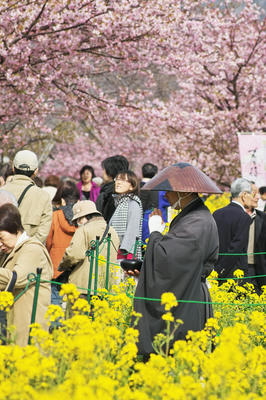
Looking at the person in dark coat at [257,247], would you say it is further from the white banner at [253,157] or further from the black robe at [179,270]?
the white banner at [253,157]

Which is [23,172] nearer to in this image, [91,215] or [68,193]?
[91,215]

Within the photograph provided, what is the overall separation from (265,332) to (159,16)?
24.5ft

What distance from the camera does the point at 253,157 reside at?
11.8m

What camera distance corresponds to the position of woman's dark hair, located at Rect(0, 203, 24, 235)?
4094 mm

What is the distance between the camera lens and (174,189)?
152 inches

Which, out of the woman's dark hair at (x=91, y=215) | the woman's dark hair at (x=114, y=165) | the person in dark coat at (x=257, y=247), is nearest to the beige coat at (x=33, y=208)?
the woman's dark hair at (x=91, y=215)

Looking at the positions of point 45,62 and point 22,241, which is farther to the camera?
point 45,62

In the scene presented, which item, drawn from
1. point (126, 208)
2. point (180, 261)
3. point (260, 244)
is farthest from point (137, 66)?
point (180, 261)

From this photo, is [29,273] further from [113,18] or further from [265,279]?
[113,18]

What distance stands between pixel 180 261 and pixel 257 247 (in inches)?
139

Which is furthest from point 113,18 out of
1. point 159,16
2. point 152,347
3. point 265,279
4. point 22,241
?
point 152,347

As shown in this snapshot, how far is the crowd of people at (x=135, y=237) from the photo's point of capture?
12.6 feet

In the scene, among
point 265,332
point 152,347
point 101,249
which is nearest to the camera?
point 152,347

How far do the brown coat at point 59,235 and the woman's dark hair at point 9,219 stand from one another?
2155mm
